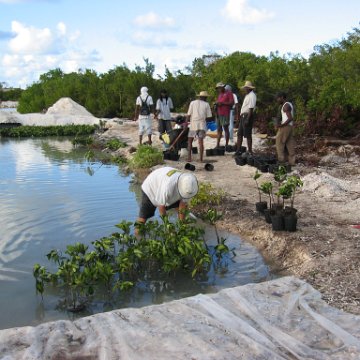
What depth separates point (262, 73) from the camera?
17266mm

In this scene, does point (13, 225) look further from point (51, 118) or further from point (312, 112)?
point (51, 118)

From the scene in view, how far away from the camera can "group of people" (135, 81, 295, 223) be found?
18.2 feet

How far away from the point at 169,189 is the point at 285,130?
5451mm

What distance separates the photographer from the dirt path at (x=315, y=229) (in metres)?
4.97

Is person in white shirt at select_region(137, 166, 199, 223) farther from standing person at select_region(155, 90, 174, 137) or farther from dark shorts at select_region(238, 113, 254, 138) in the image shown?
standing person at select_region(155, 90, 174, 137)

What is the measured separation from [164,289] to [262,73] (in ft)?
44.2

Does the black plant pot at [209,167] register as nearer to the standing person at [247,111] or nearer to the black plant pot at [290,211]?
the standing person at [247,111]

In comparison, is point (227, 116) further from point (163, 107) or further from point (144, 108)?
point (144, 108)

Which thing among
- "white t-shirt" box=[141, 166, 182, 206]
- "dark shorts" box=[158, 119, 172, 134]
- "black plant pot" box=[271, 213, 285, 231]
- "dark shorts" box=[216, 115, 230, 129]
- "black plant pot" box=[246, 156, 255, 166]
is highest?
"dark shorts" box=[216, 115, 230, 129]

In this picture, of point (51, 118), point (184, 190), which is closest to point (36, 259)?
point (184, 190)

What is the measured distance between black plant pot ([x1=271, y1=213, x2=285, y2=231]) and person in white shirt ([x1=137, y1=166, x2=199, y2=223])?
1358 millimetres

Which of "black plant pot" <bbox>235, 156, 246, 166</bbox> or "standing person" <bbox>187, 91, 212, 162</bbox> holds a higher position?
"standing person" <bbox>187, 91, 212, 162</bbox>

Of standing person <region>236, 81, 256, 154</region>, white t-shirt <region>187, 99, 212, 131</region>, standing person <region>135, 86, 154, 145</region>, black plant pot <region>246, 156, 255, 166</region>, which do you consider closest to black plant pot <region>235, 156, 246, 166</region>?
black plant pot <region>246, 156, 255, 166</region>

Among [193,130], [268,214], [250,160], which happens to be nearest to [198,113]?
[193,130]
